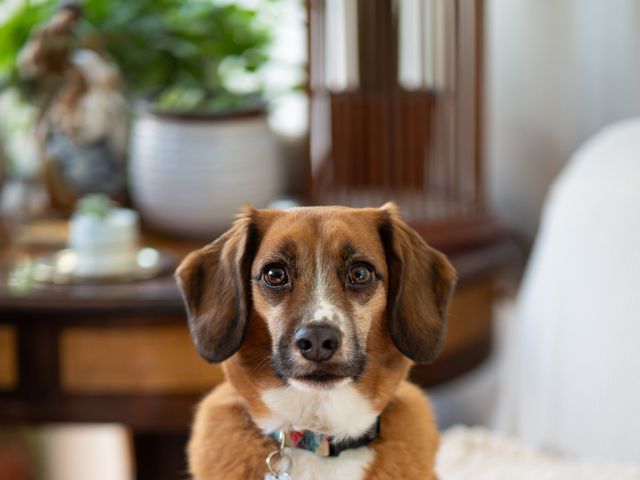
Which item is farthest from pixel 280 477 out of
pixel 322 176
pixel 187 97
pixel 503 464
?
pixel 187 97

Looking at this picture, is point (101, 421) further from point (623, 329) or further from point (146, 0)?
point (146, 0)

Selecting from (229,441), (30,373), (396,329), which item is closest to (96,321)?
(30,373)

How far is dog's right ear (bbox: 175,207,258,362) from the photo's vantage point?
3.66 ft

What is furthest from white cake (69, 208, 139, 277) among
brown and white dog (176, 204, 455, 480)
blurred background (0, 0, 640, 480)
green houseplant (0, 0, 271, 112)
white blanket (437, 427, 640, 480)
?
brown and white dog (176, 204, 455, 480)

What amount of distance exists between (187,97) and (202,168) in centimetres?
25

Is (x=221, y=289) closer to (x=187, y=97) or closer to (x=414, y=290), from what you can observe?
(x=414, y=290)

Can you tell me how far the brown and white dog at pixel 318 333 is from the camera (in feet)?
3.58

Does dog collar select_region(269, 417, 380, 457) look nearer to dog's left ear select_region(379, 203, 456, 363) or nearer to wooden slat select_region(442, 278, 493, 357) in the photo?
dog's left ear select_region(379, 203, 456, 363)

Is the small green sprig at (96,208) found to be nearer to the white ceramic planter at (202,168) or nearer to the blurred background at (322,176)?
the blurred background at (322,176)

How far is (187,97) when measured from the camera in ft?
8.21

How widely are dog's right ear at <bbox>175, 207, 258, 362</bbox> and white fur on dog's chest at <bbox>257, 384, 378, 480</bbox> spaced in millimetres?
103

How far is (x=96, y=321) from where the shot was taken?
208cm

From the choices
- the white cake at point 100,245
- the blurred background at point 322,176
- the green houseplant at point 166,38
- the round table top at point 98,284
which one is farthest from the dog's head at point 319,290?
the green houseplant at point 166,38

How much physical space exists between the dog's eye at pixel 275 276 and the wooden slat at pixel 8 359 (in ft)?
3.75
